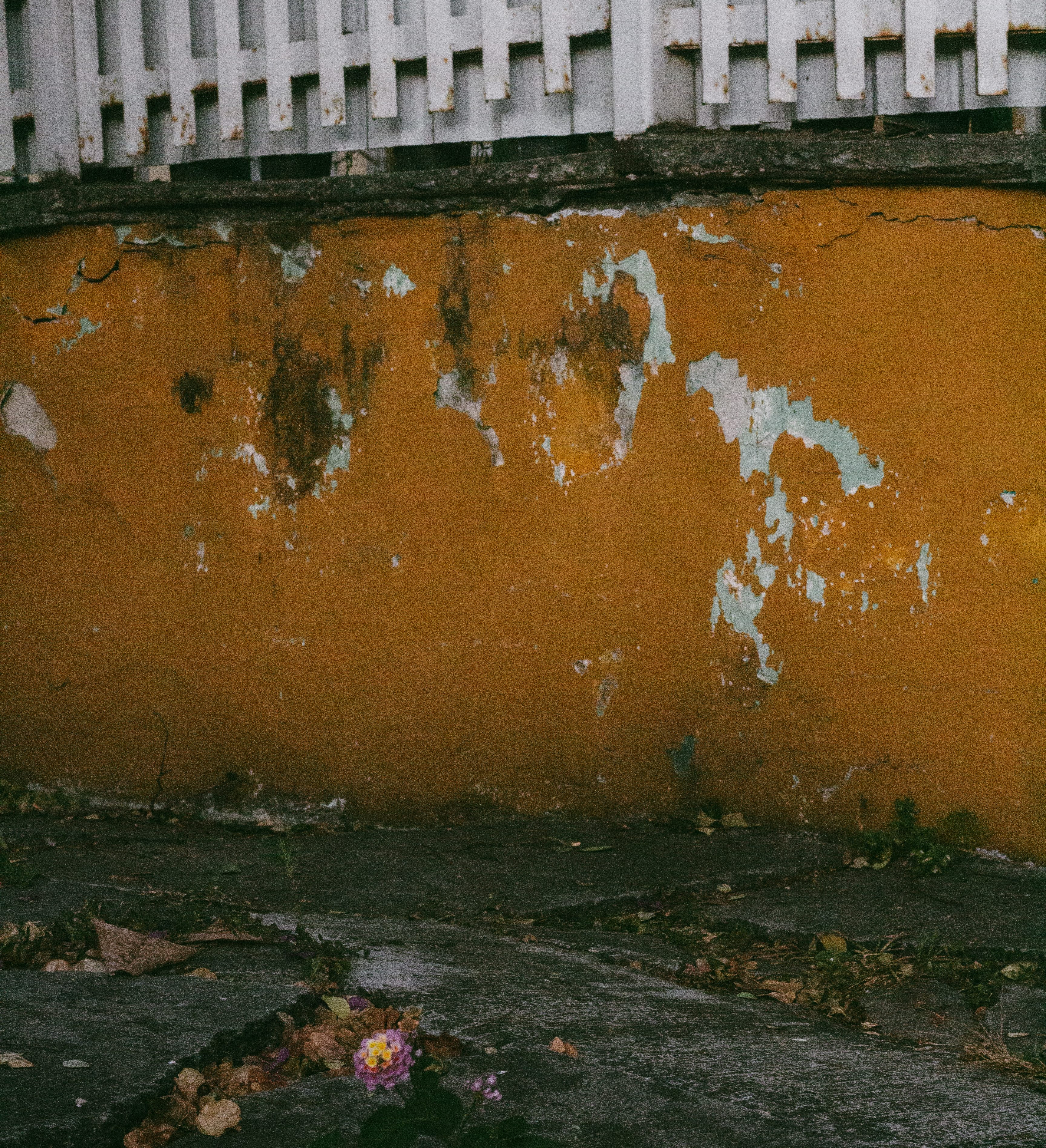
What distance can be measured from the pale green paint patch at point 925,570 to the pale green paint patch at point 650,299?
2.80 feet

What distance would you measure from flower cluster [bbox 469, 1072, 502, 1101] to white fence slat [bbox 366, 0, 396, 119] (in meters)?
2.71

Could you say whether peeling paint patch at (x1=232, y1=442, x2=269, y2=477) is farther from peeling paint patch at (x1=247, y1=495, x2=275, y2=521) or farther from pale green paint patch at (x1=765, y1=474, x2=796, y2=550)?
pale green paint patch at (x1=765, y1=474, x2=796, y2=550)

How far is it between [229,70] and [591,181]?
120 cm

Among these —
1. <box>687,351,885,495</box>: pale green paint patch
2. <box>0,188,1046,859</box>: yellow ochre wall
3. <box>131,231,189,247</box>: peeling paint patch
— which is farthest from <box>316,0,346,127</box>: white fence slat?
<box>687,351,885,495</box>: pale green paint patch

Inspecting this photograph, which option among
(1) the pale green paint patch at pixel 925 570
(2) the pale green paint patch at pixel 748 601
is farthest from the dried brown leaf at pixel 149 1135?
(1) the pale green paint patch at pixel 925 570

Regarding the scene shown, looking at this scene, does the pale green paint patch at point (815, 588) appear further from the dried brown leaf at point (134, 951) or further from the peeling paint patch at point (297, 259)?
the dried brown leaf at point (134, 951)

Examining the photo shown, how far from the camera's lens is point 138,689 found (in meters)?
4.01

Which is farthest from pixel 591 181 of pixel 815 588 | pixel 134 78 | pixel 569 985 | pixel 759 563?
pixel 569 985

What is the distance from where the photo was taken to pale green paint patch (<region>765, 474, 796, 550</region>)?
347 centimetres

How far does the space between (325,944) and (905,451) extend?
194 centimetres

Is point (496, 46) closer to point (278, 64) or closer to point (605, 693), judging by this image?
point (278, 64)

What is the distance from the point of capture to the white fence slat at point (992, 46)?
3.17m

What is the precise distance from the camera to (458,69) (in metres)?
3.61

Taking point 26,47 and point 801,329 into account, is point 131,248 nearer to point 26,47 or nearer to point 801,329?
point 26,47
